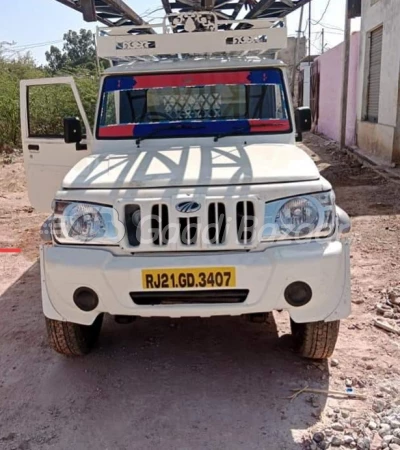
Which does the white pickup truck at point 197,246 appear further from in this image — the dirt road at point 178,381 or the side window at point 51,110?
the side window at point 51,110

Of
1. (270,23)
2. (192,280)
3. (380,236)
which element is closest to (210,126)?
(270,23)

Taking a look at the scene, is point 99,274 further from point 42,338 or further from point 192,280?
point 42,338

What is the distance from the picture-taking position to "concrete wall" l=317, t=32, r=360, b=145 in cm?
1373

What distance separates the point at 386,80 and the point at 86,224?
30.2 feet

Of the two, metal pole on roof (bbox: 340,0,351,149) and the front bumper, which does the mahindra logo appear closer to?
the front bumper

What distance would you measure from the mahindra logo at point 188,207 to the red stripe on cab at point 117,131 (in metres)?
1.42

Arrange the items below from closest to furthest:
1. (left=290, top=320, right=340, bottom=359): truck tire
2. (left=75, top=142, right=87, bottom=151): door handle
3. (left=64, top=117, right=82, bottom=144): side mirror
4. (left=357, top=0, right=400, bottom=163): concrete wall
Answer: (left=290, top=320, right=340, bottom=359): truck tire
(left=64, top=117, right=82, bottom=144): side mirror
(left=75, top=142, right=87, bottom=151): door handle
(left=357, top=0, right=400, bottom=163): concrete wall

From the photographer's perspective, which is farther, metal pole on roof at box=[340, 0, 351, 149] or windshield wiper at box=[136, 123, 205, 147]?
metal pole on roof at box=[340, 0, 351, 149]

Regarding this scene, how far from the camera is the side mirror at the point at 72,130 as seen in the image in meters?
4.22

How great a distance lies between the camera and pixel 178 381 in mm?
3053

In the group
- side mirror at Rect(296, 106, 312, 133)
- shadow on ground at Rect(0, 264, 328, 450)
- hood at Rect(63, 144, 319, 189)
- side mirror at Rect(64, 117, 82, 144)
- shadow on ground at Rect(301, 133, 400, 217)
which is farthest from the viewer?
shadow on ground at Rect(301, 133, 400, 217)

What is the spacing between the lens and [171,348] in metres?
3.44

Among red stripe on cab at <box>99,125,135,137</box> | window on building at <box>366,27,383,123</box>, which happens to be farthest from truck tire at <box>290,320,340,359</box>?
window on building at <box>366,27,383,123</box>

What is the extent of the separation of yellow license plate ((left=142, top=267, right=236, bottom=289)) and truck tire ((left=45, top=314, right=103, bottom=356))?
73 centimetres
